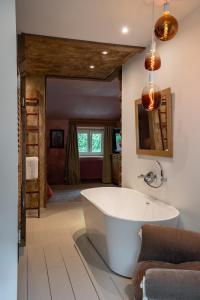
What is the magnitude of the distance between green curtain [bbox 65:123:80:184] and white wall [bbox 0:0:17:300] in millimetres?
6421

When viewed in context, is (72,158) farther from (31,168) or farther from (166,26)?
(166,26)

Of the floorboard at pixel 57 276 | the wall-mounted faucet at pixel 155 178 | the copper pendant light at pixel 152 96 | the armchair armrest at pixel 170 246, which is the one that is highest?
the copper pendant light at pixel 152 96

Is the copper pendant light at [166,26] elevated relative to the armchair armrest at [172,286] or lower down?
elevated

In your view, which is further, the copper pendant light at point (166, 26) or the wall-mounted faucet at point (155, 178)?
the wall-mounted faucet at point (155, 178)

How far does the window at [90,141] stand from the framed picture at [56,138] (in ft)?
2.20

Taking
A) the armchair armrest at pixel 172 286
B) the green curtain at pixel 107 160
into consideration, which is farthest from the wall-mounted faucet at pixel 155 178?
the green curtain at pixel 107 160

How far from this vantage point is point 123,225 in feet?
8.59

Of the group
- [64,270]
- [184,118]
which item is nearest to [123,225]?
[64,270]

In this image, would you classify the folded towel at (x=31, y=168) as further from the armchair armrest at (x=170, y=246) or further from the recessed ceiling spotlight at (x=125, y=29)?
the armchair armrest at (x=170, y=246)

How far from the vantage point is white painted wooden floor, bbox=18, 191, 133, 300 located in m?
2.40

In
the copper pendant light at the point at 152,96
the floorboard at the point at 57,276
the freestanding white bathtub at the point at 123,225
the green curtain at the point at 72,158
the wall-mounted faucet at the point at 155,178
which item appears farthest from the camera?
the green curtain at the point at 72,158

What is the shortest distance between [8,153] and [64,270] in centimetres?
166

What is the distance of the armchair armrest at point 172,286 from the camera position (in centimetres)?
139

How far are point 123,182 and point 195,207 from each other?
203 cm
